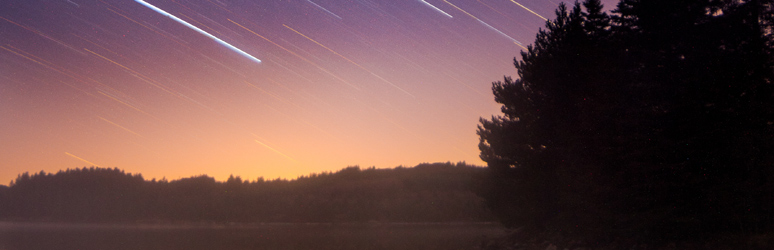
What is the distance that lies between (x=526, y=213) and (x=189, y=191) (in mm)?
185927

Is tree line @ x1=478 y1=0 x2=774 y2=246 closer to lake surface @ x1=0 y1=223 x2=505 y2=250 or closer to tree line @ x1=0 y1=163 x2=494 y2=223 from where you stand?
lake surface @ x1=0 y1=223 x2=505 y2=250

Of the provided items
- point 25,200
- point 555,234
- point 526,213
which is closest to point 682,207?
point 555,234

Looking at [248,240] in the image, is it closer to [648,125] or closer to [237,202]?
[648,125]

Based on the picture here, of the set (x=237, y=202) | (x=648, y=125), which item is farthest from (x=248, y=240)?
(x=237, y=202)

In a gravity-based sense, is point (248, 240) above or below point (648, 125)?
below

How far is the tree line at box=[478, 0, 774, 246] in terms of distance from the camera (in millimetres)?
14727

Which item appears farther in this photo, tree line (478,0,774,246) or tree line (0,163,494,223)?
tree line (0,163,494,223)

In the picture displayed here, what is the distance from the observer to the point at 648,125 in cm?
1734

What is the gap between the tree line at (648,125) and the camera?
48.3ft

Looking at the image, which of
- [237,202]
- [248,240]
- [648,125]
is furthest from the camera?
[237,202]

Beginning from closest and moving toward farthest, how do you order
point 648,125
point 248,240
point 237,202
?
point 648,125 → point 248,240 → point 237,202

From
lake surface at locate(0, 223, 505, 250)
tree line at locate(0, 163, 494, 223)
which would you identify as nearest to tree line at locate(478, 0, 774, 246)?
lake surface at locate(0, 223, 505, 250)

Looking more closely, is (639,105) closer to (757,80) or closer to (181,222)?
(757,80)

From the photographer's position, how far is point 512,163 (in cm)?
2773
